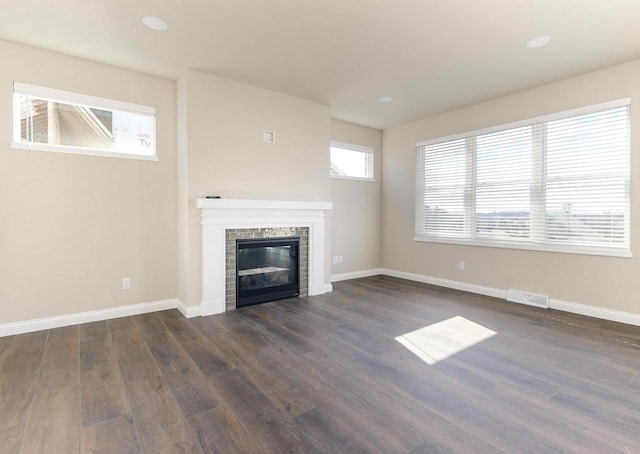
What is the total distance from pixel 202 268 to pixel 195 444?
227cm

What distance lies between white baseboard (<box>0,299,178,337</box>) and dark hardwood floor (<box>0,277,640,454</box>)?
115 millimetres

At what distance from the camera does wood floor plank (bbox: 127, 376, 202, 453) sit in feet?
5.22

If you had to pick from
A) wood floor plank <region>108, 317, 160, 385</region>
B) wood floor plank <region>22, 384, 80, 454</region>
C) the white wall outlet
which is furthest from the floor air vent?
wood floor plank <region>22, 384, 80, 454</region>

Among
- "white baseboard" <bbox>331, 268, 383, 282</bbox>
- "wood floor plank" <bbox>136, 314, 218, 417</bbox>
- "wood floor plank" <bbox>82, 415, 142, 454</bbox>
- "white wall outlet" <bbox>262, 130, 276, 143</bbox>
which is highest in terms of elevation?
"white wall outlet" <bbox>262, 130, 276, 143</bbox>

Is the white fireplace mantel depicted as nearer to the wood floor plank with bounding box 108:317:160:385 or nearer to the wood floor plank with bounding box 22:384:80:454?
the wood floor plank with bounding box 108:317:160:385

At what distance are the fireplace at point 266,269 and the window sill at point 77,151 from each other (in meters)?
1.51

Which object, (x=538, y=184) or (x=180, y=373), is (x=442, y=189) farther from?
(x=180, y=373)

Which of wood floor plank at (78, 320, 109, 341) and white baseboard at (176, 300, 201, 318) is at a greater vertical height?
white baseboard at (176, 300, 201, 318)

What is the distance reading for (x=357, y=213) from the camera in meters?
5.79

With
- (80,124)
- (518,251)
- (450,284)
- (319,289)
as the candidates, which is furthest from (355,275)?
(80,124)

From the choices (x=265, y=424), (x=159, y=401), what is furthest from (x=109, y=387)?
(x=265, y=424)

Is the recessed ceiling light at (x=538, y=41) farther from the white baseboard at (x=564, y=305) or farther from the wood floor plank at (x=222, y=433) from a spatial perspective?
the wood floor plank at (x=222, y=433)

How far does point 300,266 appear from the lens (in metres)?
4.49

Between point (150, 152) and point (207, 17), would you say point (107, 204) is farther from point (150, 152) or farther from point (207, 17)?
point (207, 17)
